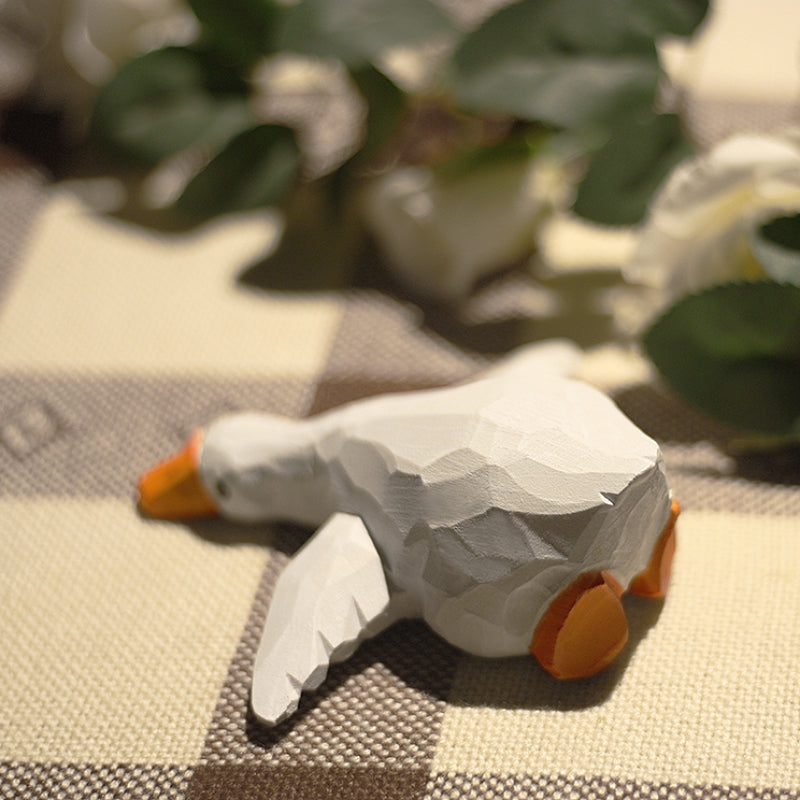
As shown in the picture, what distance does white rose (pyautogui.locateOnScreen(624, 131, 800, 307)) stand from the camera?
42 centimetres

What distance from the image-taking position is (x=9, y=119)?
67cm

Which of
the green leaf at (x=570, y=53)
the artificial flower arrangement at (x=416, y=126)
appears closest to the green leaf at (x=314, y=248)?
the artificial flower arrangement at (x=416, y=126)

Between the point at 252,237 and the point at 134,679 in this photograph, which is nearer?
the point at 134,679

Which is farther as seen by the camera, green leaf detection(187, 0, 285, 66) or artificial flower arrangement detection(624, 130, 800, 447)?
green leaf detection(187, 0, 285, 66)

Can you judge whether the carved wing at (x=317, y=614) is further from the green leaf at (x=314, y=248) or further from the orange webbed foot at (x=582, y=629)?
the green leaf at (x=314, y=248)

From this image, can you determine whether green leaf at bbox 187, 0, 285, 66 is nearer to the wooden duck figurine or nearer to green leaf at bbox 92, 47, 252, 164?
green leaf at bbox 92, 47, 252, 164

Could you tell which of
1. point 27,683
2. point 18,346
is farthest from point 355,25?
point 27,683

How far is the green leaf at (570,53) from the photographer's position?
0.47 metres

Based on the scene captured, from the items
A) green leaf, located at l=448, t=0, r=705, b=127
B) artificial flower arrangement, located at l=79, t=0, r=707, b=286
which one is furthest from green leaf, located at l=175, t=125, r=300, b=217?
green leaf, located at l=448, t=0, r=705, b=127

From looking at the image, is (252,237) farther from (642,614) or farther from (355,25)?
(642,614)

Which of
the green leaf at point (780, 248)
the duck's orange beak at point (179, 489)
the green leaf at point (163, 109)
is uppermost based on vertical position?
the green leaf at point (163, 109)

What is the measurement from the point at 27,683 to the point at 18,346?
207 millimetres

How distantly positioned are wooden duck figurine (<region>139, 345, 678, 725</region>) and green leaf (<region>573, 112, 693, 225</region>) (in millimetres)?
122

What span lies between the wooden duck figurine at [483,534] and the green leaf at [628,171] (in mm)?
122
